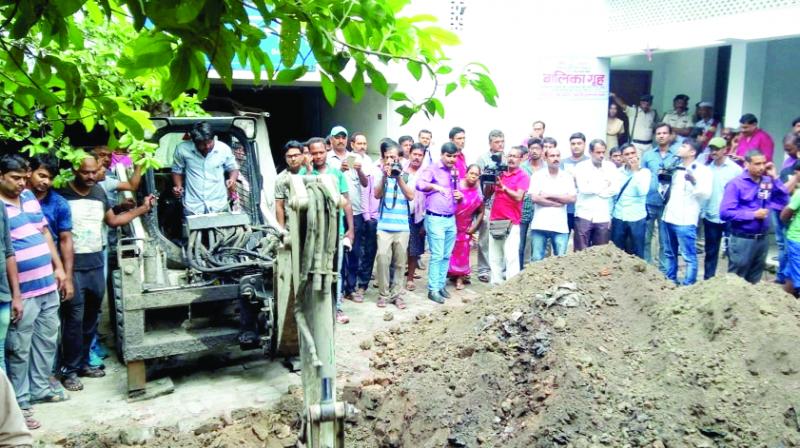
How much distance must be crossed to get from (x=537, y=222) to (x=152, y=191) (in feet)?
14.0

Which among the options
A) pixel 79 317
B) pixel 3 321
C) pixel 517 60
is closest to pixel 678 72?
pixel 517 60

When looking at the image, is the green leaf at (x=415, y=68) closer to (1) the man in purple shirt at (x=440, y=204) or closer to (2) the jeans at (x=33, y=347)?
(2) the jeans at (x=33, y=347)

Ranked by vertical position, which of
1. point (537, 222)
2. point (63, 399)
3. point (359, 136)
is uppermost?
point (359, 136)

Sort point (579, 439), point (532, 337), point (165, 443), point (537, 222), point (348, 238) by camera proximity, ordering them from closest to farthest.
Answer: point (579, 439) → point (165, 443) → point (532, 337) → point (348, 238) → point (537, 222)

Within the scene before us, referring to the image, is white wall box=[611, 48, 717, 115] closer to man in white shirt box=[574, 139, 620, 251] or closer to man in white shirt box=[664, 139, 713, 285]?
man in white shirt box=[664, 139, 713, 285]

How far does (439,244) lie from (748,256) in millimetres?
3290

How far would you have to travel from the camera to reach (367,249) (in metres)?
8.02

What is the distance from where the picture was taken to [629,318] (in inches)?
215

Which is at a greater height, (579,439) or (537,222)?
(537,222)

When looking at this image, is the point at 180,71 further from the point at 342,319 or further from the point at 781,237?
the point at 781,237

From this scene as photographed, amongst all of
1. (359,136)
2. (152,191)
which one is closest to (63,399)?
(152,191)

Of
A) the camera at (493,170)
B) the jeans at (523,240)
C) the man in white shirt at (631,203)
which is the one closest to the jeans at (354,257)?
the camera at (493,170)

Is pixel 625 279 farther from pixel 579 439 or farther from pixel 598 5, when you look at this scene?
pixel 598 5

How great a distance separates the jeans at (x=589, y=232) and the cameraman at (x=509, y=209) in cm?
72
